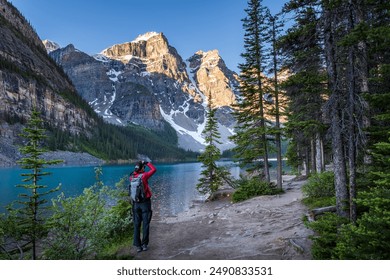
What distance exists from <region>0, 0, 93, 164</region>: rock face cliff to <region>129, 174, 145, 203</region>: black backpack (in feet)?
439

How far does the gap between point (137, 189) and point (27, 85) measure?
178 metres

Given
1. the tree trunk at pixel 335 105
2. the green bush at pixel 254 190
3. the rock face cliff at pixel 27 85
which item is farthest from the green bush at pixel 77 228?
the rock face cliff at pixel 27 85

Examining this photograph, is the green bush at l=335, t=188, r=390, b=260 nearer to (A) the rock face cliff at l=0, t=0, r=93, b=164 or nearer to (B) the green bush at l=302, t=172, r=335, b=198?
(B) the green bush at l=302, t=172, r=335, b=198

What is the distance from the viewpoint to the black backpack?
7111mm

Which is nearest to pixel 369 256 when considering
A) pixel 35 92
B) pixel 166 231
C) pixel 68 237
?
pixel 68 237

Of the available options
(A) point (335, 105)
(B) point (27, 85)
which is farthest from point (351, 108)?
(B) point (27, 85)

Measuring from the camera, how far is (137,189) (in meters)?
7.15

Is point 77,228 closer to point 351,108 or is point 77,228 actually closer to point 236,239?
point 236,239

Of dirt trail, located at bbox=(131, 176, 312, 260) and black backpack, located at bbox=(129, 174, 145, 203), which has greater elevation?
black backpack, located at bbox=(129, 174, 145, 203)

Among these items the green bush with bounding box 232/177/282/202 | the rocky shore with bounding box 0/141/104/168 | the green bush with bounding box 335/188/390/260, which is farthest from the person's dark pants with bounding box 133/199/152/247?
the rocky shore with bounding box 0/141/104/168

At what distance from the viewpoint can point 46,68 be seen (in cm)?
18488

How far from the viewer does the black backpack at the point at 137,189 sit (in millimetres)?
7111

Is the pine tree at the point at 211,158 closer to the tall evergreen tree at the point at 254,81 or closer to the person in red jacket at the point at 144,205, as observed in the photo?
the tall evergreen tree at the point at 254,81

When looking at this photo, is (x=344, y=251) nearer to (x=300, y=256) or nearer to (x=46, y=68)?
(x=300, y=256)
